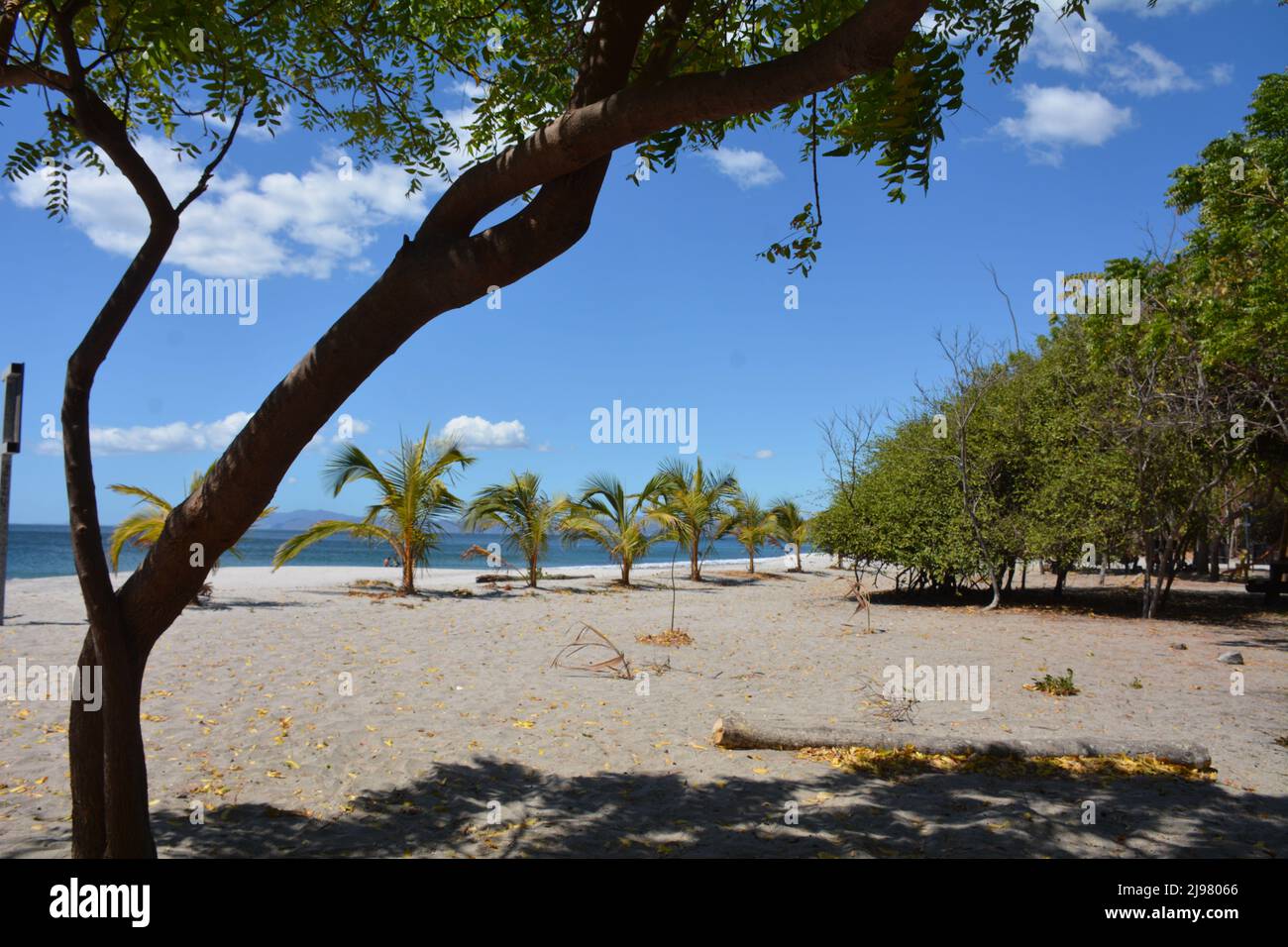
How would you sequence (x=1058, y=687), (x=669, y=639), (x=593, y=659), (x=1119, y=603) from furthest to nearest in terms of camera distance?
(x=1119, y=603) < (x=669, y=639) < (x=593, y=659) < (x=1058, y=687)

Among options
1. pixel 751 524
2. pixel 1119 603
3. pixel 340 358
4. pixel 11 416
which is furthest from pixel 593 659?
pixel 751 524

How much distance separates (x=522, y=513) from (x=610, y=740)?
464 inches

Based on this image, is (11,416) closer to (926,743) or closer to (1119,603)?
(926,743)

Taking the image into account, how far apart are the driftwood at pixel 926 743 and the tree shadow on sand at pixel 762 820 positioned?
25 centimetres

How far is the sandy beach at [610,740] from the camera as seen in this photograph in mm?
3938

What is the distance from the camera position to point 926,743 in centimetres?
528

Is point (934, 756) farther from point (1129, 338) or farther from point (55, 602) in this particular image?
point (55, 602)

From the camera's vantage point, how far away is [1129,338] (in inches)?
475

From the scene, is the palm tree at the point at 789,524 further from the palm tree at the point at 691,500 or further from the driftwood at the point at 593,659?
the driftwood at the point at 593,659

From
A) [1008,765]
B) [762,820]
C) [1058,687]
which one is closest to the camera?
[762,820]

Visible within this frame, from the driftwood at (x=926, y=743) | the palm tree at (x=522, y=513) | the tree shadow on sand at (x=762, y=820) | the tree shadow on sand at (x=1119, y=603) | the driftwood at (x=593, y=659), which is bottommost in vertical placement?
the tree shadow on sand at (x=1119, y=603)

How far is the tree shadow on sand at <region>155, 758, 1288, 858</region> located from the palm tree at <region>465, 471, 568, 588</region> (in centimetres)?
1231

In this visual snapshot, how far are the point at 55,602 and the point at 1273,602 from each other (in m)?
22.6

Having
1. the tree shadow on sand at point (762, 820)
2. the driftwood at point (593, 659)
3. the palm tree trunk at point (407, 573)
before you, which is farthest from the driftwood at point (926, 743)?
the palm tree trunk at point (407, 573)
